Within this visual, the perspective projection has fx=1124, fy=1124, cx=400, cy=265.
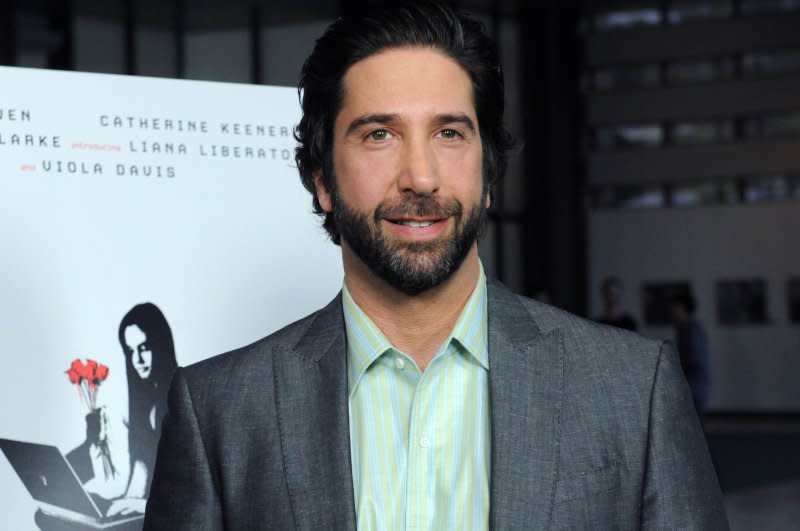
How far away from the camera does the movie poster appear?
7.20 ft

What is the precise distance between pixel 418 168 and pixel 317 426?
0.40m

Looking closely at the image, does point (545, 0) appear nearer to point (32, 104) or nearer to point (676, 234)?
point (676, 234)

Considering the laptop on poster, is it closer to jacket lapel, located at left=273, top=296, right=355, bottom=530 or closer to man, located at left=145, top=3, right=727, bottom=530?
man, located at left=145, top=3, right=727, bottom=530

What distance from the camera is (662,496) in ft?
5.02

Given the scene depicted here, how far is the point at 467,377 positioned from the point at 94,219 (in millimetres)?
996

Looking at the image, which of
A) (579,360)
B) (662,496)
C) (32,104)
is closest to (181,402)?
(579,360)

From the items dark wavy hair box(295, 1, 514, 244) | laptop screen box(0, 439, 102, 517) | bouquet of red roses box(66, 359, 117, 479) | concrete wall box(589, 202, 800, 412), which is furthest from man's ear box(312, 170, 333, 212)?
concrete wall box(589, 202, 800, 412)

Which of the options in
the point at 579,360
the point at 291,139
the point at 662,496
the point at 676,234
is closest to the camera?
the point at 662,496

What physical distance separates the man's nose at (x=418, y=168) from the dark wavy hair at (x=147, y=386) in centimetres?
88

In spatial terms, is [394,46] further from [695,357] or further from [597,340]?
[695,357]

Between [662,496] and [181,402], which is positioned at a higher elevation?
[181,402]

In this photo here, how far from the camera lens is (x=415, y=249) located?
1612mm

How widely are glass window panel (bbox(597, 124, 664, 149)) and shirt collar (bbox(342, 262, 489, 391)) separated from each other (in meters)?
17.5

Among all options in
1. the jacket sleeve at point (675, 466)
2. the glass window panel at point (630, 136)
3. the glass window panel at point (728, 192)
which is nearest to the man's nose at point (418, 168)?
the jacket sleeve at point (675, 466)
